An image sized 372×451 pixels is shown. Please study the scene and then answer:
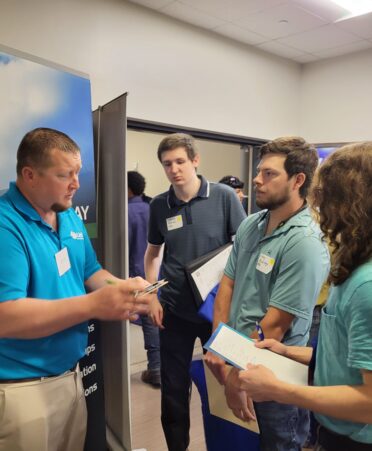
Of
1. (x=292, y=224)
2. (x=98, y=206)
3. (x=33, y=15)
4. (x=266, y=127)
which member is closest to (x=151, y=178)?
(x=266, y=127)

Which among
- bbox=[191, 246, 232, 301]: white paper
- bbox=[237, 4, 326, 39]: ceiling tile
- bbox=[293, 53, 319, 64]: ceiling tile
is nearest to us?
bbox=[191, 246, 232, 301]: white paper

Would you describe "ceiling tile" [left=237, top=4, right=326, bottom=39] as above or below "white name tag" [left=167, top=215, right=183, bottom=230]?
above

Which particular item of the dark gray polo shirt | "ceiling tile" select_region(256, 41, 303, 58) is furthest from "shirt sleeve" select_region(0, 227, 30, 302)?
"ceiling tile" select_region(256, 41, 303, 58)

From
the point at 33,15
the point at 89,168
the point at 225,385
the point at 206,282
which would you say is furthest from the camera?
the point at 33,15

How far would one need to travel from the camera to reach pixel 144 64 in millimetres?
3217

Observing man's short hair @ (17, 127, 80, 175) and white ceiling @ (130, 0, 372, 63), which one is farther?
white ceiling @ (130, 0, 372, 63)

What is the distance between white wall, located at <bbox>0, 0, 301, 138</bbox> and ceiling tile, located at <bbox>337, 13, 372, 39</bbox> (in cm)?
87

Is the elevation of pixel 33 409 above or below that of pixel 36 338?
below

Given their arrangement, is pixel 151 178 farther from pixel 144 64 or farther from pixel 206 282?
pixel 206 282

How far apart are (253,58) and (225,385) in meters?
3.45

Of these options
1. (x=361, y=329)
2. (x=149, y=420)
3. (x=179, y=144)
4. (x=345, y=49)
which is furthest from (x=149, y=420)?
(x=345, y=49)

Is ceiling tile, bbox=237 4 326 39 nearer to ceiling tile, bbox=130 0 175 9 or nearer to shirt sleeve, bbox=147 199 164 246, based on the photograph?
ceiling tile, bbox=130 0 175 9

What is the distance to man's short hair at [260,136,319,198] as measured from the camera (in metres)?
1.64

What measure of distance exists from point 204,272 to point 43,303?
3.06ft
